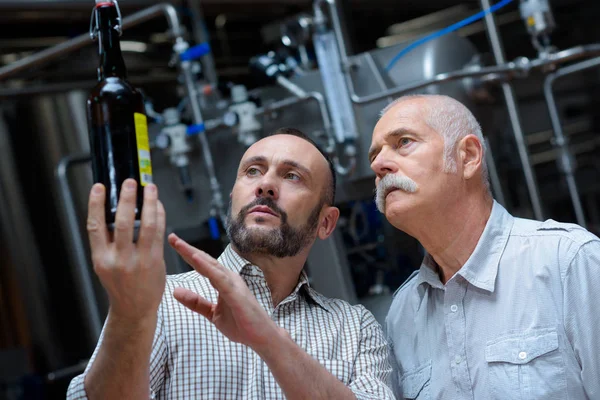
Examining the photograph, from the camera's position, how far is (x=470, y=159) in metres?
1.67

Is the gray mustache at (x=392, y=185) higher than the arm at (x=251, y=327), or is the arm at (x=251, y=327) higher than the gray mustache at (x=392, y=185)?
the gray mustache at (x=392, y=185)

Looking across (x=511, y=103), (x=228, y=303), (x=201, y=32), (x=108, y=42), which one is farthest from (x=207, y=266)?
(x=201, y=32)

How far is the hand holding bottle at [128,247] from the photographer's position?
0.96 metres

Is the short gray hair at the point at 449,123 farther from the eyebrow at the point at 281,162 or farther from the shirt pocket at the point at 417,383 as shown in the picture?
the shirt pocket at the point at 417,383

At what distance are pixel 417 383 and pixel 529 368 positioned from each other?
0.85 ft

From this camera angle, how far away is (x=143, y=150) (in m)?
1.03

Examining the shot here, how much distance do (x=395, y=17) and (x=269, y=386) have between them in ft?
12.9

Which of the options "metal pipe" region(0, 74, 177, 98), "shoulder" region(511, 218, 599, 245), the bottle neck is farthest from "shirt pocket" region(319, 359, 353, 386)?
"metal pipe" region(0, 74, 177, 98)

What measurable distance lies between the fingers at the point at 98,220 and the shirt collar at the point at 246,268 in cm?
61

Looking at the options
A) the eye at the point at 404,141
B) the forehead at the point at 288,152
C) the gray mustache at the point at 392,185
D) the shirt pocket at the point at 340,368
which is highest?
the forehead at the point at 288,152

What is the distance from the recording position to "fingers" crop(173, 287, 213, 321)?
1.17m

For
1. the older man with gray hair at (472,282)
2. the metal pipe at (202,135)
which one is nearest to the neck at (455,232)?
the older man with gray hair at (472,282)

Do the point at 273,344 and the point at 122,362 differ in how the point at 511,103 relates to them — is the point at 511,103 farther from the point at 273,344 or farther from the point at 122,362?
the point at 122,362

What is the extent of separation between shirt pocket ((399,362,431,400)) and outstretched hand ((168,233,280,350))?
539 millimetres
